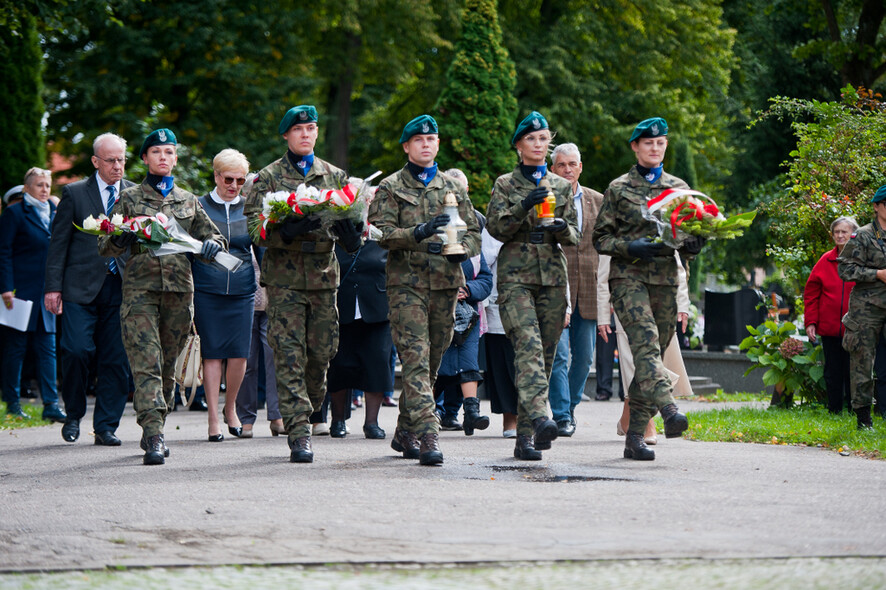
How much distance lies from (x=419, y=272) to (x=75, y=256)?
125 inches

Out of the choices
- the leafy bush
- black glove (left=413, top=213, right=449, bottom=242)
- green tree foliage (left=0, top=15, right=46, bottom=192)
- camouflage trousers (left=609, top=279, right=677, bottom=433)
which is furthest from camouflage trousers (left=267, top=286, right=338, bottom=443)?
green tree foliage (left=0, top=15, right=46, bottom=192)

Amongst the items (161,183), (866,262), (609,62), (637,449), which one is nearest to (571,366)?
(866,262)

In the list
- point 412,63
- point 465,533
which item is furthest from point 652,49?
point 465,533

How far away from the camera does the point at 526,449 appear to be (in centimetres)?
836

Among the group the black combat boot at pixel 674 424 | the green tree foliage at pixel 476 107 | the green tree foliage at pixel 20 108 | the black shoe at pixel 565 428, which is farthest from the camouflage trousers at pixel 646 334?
the green tree foliage at pixel 476 107

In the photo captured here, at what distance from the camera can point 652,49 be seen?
36.1 m

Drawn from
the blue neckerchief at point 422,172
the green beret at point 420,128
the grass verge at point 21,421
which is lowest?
the grass verge at point 21,421

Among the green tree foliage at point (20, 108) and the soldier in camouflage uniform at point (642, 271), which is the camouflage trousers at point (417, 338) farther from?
the green tree foliage at point (20, 108)

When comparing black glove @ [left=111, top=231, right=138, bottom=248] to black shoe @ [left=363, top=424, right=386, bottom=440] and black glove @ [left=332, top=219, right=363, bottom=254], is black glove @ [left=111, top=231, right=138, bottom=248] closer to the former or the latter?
black glove @ [left=332, top=219, right=363, bottom=254]

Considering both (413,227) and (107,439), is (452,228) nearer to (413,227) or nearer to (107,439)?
(413,227)

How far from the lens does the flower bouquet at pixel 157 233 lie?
8516 millimetres

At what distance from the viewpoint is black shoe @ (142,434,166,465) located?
27.7 ft

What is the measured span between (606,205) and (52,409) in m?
6.60

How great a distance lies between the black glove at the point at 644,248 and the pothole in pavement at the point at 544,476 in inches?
Answer: 60.0
